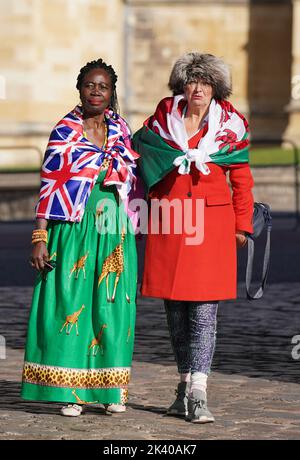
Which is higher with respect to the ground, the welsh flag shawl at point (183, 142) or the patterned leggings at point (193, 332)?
the welsh flag shawl at point (183, 142)

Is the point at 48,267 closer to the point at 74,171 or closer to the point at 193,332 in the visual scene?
the point at 74,171

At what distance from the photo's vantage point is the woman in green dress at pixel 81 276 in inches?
340

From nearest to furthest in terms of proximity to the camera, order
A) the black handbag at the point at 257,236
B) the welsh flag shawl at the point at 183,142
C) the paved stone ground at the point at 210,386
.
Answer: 1. the paved stone ground at the point at 210,386
2. the welsh flag shawl at the point at 183,142
3. the black handbag at the point at 257,236

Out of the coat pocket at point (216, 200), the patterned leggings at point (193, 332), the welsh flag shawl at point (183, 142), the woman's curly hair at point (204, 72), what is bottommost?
the patterned leggings at point (193, 332)

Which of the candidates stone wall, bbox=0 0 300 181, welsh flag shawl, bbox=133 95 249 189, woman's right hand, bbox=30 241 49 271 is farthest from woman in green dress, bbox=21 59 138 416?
stone wall, bbox=0 0 300 181

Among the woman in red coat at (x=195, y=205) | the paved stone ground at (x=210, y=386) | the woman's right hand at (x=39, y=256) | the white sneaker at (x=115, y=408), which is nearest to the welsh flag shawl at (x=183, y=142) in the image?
the woman in red coat at (x=195, y=205)

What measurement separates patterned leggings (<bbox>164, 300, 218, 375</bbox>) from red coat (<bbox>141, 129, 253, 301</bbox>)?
103mm

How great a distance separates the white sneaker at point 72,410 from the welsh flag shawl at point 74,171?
3.07 feet

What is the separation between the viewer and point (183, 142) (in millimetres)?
8641

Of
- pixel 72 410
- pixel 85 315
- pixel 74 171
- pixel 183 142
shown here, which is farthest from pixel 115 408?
pixel 183 142

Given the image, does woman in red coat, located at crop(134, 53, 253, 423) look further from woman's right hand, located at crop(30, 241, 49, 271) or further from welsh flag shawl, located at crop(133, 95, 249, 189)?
woman's right hand, located at crop(30, 241, 49, 271)

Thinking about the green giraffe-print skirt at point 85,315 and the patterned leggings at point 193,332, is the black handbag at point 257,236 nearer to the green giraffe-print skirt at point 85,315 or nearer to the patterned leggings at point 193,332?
the patterned leggings at point 193,332

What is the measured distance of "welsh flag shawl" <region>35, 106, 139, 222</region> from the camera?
8672mm

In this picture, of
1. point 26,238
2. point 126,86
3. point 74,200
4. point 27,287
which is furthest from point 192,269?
point 126,86
